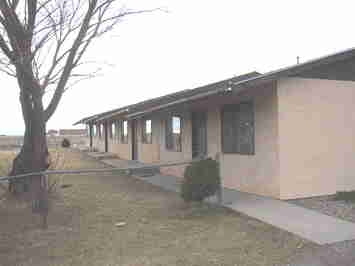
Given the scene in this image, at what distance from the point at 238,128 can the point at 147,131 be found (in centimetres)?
874

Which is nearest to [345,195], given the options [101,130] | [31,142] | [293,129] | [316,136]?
[316,136]

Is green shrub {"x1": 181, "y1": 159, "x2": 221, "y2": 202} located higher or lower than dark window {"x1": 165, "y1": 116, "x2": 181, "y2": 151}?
lower

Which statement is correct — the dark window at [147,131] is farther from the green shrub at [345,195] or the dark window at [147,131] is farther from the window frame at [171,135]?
the green shrub at [345,195]

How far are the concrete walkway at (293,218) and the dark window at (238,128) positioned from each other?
1.23 m

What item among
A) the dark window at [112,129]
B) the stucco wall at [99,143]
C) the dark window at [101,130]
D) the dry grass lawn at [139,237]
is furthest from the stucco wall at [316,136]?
→ the dark window at [101,130]

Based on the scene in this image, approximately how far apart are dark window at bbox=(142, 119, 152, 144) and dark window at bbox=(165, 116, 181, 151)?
252 centimetres

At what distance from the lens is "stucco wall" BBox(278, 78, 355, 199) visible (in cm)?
794

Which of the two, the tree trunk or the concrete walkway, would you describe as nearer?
the concrete walkway

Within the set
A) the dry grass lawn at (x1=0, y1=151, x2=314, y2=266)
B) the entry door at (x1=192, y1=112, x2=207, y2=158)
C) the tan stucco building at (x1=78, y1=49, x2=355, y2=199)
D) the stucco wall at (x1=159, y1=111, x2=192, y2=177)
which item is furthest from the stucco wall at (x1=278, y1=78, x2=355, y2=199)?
the stucco wall at (x1=159, y1=111, x2=192, y2=177)

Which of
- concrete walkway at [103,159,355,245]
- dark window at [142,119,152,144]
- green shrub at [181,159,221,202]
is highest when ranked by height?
dark window at [142,119,152,144]

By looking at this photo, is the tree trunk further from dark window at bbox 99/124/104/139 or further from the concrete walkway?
dark window at bbox 99/124/104/139

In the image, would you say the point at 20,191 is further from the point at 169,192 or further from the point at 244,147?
the point at 244,147

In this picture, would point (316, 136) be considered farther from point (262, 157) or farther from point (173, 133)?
point (173, 133)

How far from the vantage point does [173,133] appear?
13.8m
